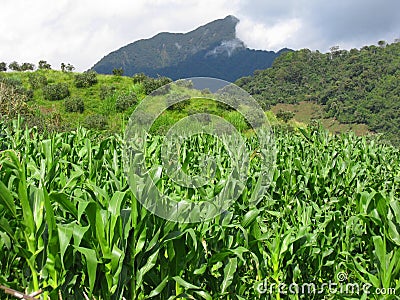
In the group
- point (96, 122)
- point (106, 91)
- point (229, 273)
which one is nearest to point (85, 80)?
point (106, 91)

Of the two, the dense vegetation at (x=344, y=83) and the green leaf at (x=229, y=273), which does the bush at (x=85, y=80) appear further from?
the dense vegetation at (x=344, y=83)

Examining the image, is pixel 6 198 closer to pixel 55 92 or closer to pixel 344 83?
pixel 55 92

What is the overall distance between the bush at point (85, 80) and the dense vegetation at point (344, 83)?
28.1 metres

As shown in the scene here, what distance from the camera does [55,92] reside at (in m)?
22.8

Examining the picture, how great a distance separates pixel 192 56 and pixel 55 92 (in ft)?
301

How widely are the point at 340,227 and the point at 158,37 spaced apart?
109012 millimetres

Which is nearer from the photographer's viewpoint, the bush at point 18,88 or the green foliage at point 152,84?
the bush at point 18,88

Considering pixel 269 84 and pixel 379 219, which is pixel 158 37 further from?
pixel 379 219

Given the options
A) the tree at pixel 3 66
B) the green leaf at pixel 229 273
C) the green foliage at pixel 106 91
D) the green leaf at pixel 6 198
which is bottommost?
the green leaf at pixel 229 273

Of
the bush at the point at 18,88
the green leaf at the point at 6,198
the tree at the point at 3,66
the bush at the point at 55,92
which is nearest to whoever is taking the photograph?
the green leaf at the point at 6,198

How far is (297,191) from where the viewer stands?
426 cm

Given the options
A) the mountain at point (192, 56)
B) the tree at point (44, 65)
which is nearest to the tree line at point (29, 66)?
the tree at point (44, 65)

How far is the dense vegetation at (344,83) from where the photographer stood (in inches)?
1992

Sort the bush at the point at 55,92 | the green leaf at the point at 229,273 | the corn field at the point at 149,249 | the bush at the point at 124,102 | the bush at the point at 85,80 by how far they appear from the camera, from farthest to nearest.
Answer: the bush at the point at 85,80 < the bush at the point at 55,92 < the bush at the point at 124,102 < the green leaf at the point at 229,273 < the corn field at the point at 149,249
